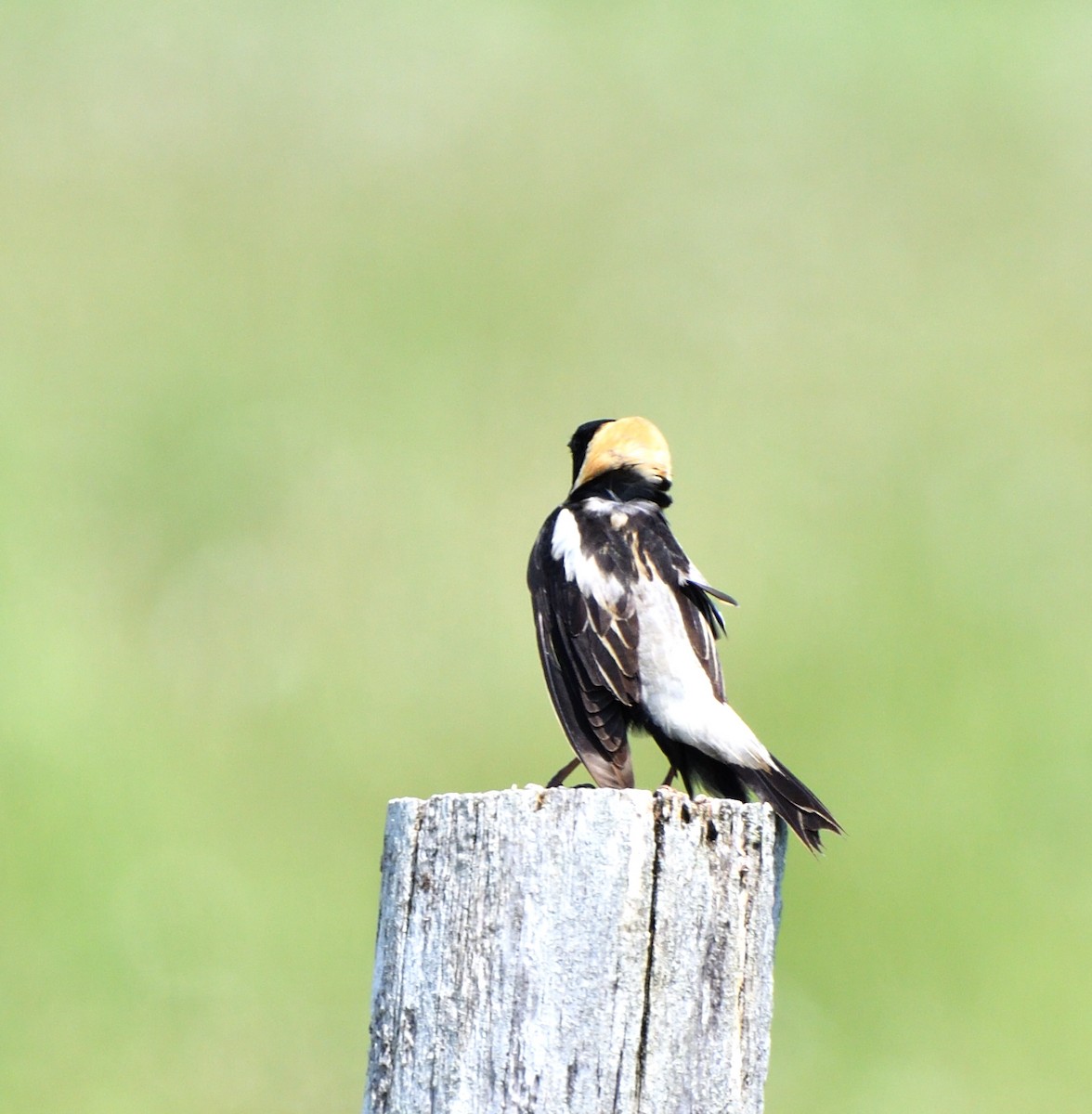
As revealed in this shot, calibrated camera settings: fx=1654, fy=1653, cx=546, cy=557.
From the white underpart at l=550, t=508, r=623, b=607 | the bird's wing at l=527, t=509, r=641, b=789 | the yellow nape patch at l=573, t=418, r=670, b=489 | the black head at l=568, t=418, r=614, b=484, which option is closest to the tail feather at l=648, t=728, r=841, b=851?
the bird's wing at l=527, t=509, r=641, b=789

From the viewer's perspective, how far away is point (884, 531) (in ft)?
41.9

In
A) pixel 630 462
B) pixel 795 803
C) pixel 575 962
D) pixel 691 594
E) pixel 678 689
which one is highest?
pixel 630 462

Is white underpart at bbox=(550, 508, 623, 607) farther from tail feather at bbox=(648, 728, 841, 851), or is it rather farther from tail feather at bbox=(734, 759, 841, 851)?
tail feather at bbox=(734, 759, 841, 851)

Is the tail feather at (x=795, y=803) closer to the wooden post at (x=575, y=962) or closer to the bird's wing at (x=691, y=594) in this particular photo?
the bird's wing at (x=691, y=594)

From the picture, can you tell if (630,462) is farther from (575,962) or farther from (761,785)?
(575,962)

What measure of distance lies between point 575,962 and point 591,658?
1.60 metres

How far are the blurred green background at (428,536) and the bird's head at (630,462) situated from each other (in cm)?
522

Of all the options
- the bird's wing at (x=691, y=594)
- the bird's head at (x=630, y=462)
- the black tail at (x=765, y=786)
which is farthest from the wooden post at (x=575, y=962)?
the bird's head at (x=630, y=462)

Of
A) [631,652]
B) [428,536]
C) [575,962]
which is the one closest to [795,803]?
[631,652]

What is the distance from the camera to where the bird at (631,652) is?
3949 mm

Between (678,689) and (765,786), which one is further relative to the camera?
(678,689)

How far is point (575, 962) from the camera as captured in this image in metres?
2.56

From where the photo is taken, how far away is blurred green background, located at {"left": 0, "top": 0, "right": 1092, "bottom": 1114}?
9.72 meters

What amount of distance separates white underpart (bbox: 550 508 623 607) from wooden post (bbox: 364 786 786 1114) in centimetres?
155
